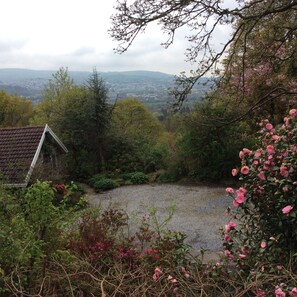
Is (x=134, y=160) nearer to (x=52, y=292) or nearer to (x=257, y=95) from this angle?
(x=257, y=95)

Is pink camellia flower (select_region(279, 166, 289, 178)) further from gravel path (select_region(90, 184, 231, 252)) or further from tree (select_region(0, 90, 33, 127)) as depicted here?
tree (select_region(0, 90, 33, 127))

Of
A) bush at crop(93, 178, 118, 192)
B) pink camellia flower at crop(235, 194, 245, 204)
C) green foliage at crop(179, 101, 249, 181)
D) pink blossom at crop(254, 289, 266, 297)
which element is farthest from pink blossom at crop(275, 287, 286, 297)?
bush at crop(93, 178, 118, 192)

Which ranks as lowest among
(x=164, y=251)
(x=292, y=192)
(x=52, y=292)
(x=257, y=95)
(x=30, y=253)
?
(x=164, y=251)

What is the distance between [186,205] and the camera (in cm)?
1141

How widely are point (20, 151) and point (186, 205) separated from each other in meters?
6.77

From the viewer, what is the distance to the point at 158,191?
1364cm

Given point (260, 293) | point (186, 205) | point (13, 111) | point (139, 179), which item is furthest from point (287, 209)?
point (13, 111)

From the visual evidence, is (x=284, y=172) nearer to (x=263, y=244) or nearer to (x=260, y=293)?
(x=263, y=244)

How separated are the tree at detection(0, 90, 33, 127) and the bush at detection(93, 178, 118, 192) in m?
20.4

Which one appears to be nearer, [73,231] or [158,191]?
[73,231]

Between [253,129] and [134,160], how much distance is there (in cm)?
564

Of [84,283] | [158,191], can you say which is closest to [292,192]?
[84,283]

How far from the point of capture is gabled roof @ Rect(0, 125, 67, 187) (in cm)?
1230

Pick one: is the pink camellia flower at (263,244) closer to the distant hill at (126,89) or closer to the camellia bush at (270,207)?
the camellia bush at (270,207)
